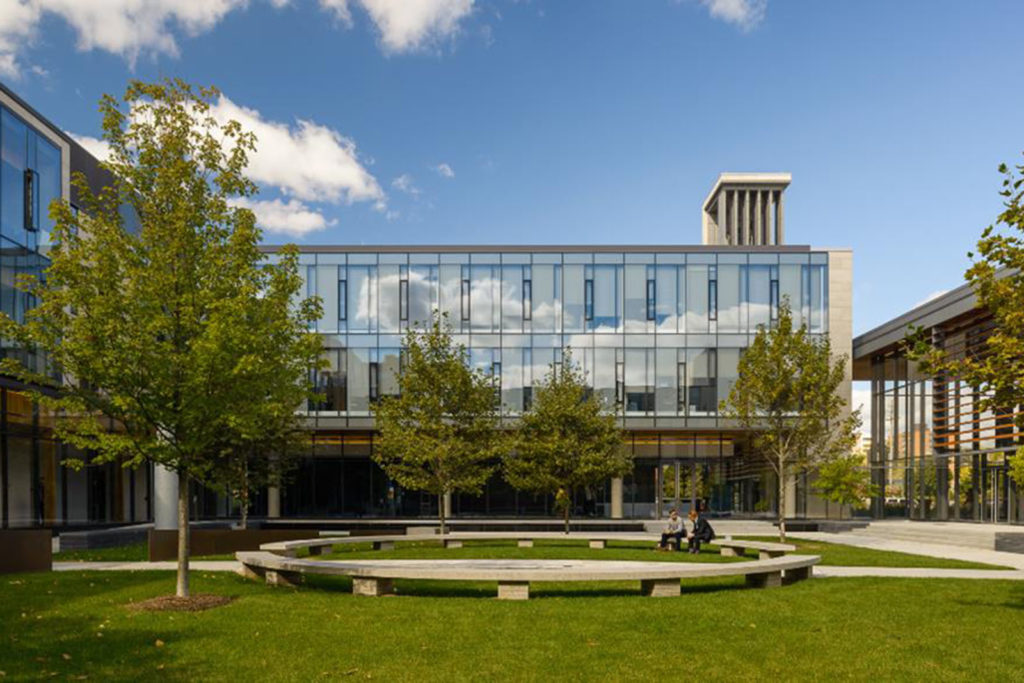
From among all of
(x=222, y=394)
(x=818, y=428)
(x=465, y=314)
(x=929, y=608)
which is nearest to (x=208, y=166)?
(x=222, y=394)

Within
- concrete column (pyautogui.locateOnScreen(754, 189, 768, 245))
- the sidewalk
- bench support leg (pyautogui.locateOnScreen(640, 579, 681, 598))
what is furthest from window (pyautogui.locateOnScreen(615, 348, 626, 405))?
concrete column (pyautogui.locateOnScreen(754, 189, 768, 245))

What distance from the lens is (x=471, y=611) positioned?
12617mm

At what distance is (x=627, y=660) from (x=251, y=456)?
81.3ft

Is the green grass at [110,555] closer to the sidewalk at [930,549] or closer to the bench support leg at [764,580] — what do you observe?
the bench support leg at [764,580]

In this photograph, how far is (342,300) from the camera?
43438 millimetres

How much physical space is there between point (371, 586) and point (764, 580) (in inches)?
290

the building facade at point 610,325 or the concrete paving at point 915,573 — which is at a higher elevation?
the building facade at point 610,325

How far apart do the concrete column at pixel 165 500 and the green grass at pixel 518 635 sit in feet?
47.3

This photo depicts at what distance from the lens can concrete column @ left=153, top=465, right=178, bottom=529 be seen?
96.1 ft

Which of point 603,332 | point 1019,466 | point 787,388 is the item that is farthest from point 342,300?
point 1019,466

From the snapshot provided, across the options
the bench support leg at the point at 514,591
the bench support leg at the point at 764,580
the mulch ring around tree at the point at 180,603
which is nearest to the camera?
the mulch ring around tree at the point at 180,603

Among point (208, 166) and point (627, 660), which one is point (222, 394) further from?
point (627, 660)

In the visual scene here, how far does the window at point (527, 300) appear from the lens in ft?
142

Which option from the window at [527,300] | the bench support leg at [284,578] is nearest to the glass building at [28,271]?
the bench support leg at [284,578]
